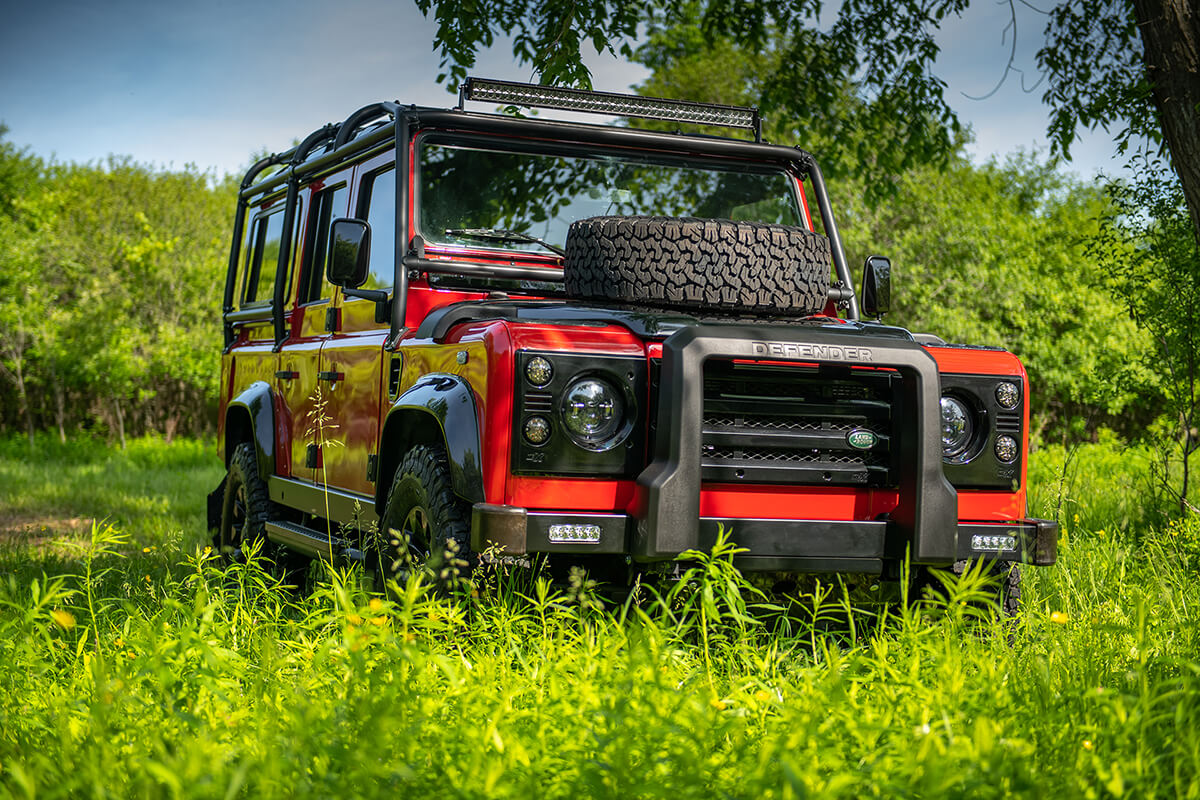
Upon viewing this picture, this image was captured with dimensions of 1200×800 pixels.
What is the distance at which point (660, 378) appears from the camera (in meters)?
3.84

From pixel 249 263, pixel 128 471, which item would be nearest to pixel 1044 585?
pixel 249 263

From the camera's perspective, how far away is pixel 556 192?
17.2 ft

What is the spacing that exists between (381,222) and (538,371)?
71.4 inches

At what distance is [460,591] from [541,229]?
1.83 metres

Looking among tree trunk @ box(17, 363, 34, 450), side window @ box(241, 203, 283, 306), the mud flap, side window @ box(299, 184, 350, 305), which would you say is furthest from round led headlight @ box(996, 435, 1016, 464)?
tree trunk @ box(17, 363, 34, 450)

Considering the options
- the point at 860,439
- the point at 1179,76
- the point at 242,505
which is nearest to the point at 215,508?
the point at 242,505

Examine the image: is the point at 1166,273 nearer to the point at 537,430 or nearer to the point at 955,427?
the point at 955,427

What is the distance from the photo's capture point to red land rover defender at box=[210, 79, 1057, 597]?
149 inches

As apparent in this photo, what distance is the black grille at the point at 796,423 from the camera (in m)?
3.96

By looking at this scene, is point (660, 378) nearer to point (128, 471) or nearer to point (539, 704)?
point (539, 704)

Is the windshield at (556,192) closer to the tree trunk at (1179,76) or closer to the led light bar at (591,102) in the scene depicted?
the led light bar at (591,102)

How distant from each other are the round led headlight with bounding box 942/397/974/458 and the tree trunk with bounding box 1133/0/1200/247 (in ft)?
9.44

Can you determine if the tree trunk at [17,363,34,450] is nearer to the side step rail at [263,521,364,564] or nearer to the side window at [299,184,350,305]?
the side window at [299,184,350,305]

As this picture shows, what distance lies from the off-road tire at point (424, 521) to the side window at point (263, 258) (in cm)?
285
